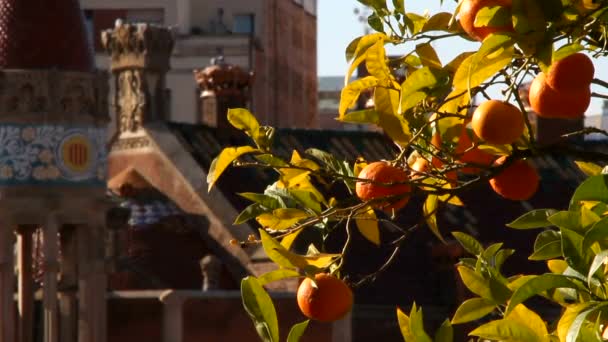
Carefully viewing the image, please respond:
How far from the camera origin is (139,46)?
126 ft

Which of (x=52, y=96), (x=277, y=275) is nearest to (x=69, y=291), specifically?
(x=52, y=96)

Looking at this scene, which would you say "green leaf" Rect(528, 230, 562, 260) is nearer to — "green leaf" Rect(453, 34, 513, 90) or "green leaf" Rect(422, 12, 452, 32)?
"green leaf" Rect(453, 34, 513, 90)

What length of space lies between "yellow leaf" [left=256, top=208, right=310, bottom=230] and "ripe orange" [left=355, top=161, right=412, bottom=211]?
12.1 inches

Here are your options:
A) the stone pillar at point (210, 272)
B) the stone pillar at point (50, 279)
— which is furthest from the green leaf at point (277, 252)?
the stone pillar at point (210, 272)

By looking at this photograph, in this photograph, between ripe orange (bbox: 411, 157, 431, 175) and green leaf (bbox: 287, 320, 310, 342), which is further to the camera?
ripe orange (bbox: 411, 157, 431, 175)

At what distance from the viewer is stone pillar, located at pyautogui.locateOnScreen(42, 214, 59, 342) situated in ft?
106

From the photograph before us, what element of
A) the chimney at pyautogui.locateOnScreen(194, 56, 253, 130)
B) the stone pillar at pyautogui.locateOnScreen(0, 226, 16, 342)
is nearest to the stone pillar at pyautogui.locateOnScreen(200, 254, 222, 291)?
the stone pillar at pyautogui.locateOnScreen(0, 226, 16, 342)

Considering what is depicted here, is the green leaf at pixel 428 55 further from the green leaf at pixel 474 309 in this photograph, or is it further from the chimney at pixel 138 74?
the chimney at pixel 138 74

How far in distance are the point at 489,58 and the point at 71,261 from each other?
2767 cm

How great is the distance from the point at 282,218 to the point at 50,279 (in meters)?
25.8

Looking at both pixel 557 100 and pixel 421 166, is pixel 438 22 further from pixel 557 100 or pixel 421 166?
pixel 557 100

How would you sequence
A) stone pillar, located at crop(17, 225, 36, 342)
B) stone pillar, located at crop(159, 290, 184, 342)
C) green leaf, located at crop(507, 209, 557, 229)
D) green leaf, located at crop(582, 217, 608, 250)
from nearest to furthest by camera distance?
green leaf, located at crop(582, 217, 608, 250) → green leaf, located at crop(507, 209, 557, 229) → stone pillar, located at crop(17, 225, 36, 342) → stone pillar, located at crop(159, 290, 184, 342)

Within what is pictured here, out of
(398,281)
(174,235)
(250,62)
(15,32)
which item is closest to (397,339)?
(398,281)

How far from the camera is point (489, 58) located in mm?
5848
